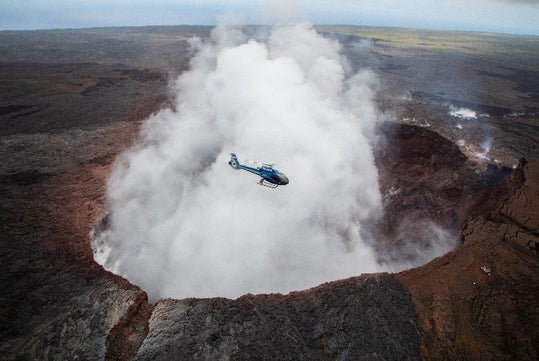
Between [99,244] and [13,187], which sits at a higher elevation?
[13,187]

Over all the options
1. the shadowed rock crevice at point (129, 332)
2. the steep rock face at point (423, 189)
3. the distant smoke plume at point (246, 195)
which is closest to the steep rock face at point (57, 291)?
the shadowed rock crevice at point (129, 332)

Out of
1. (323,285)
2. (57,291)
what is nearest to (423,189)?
(323,285)

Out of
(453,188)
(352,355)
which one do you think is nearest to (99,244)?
(352,355)

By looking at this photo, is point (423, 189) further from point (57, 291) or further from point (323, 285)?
point (57, 291)

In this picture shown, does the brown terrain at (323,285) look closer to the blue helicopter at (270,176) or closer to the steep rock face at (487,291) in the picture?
the steep rock face at (487,291)

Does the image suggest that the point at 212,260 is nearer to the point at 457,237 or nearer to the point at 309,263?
the point at 309,263

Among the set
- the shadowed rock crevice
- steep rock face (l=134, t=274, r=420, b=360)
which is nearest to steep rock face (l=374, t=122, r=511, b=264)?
steep rock face (l=134, t=274, r=420, b=360)

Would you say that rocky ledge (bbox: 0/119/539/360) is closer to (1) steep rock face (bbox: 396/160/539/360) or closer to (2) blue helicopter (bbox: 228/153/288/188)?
(1) steep rock face (bbox: 396/160/539/360)
